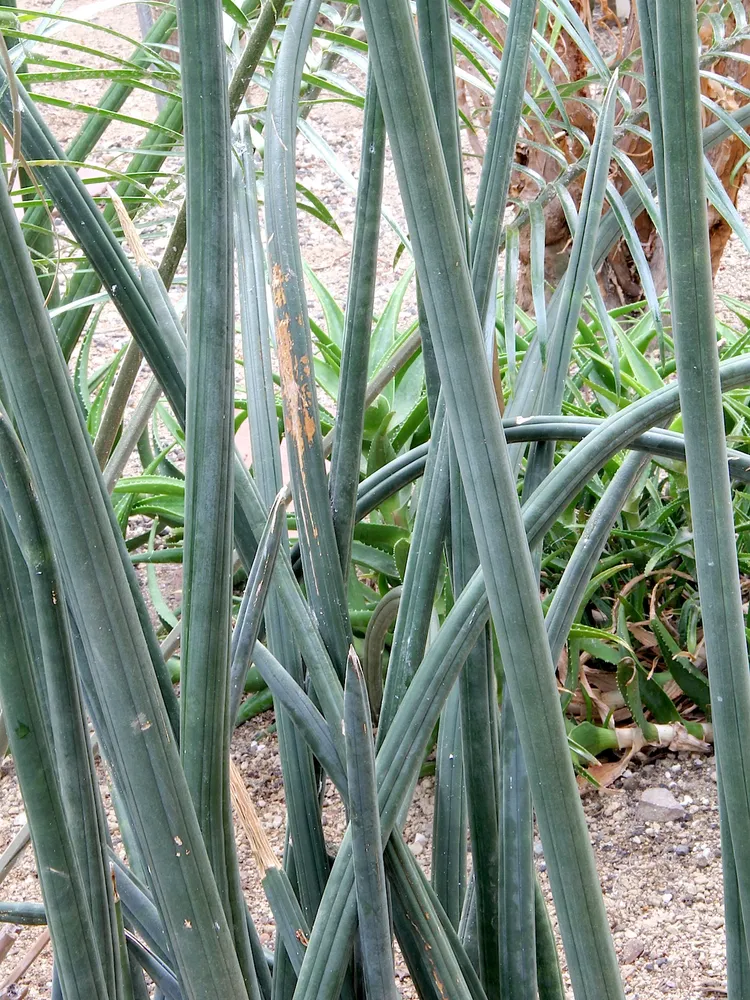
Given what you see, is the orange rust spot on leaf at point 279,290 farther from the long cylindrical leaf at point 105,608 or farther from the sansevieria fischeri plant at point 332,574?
the long cylindrical leaf at point 105,608

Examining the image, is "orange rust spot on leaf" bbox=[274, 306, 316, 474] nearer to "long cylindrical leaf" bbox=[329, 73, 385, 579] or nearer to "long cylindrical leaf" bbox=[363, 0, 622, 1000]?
"long cylindrical leaf" bbox=[329, 73, 385, 579]

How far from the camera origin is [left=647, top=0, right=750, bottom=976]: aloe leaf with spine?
144mm

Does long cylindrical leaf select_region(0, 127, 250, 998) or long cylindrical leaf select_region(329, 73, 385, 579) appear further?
long cylindrical leaf select_region(329, 73, 385, 579)

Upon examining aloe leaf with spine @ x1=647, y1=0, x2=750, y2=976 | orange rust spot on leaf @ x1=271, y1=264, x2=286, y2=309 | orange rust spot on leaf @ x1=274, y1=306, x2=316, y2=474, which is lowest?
aloe leaf with spine @ x1=647, y1=0, x2=750, y2=976

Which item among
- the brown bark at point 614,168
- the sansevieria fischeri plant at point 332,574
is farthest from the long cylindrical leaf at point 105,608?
the brown bark at point 614,168

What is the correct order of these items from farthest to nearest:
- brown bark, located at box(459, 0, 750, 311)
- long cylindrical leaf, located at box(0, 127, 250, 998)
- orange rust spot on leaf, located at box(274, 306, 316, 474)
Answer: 1. brown bark, located at box(459, 0, 750, 311)
2. orange rust spot on leaf, located at box(274, 306, 316, 474)
3. long cylindrical leaf, located at box(0, 127, 250, 998)

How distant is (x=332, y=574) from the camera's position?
0.26 m

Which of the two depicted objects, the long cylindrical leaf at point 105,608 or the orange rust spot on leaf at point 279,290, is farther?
the orange rust spot on leaf at point 279,290

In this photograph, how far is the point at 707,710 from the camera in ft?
2.69

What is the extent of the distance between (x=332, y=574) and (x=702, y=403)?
0.41 ft

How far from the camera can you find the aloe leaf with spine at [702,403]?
14cm

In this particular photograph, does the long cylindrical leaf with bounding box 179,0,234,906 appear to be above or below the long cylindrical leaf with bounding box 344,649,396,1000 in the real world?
above

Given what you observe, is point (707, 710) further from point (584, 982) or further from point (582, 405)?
point (584, 982)

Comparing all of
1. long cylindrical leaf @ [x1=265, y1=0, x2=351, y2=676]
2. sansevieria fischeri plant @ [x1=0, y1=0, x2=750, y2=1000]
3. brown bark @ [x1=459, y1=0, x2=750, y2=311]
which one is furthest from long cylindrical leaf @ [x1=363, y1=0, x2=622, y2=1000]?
brown bark @ [x1=459, y1=0, x2=750, y2=311]
